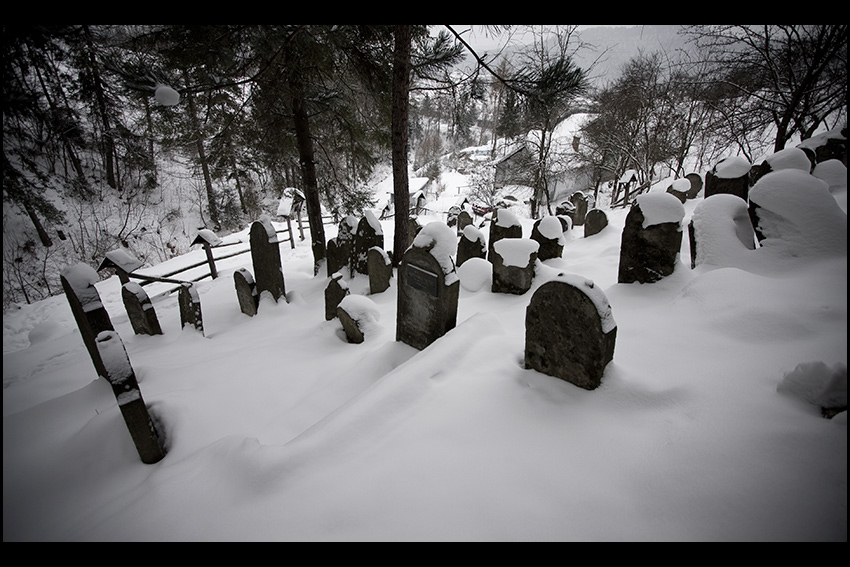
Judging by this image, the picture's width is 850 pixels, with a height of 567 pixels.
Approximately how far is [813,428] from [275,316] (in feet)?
17.8

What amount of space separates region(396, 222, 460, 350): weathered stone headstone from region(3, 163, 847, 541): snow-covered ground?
0.38 m

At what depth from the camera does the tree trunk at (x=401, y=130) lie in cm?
464

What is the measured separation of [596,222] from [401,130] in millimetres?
5095

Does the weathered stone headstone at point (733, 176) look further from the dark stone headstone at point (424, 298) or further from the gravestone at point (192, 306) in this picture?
the gravestone at point (192, 306)

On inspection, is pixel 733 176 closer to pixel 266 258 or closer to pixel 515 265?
pixel 515 265

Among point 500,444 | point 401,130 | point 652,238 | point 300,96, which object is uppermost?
point 300,96

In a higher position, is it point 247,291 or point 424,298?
point 424,298

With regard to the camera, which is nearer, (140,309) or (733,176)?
(140,309)

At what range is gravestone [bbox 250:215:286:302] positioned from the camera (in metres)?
4.89

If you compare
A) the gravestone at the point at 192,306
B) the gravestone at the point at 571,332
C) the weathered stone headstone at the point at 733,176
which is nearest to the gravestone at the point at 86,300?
the gravestone at the point at 192,306

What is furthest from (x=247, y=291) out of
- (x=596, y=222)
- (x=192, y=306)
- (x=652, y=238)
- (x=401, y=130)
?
(x=596, y=222)

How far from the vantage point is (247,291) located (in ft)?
16.3
